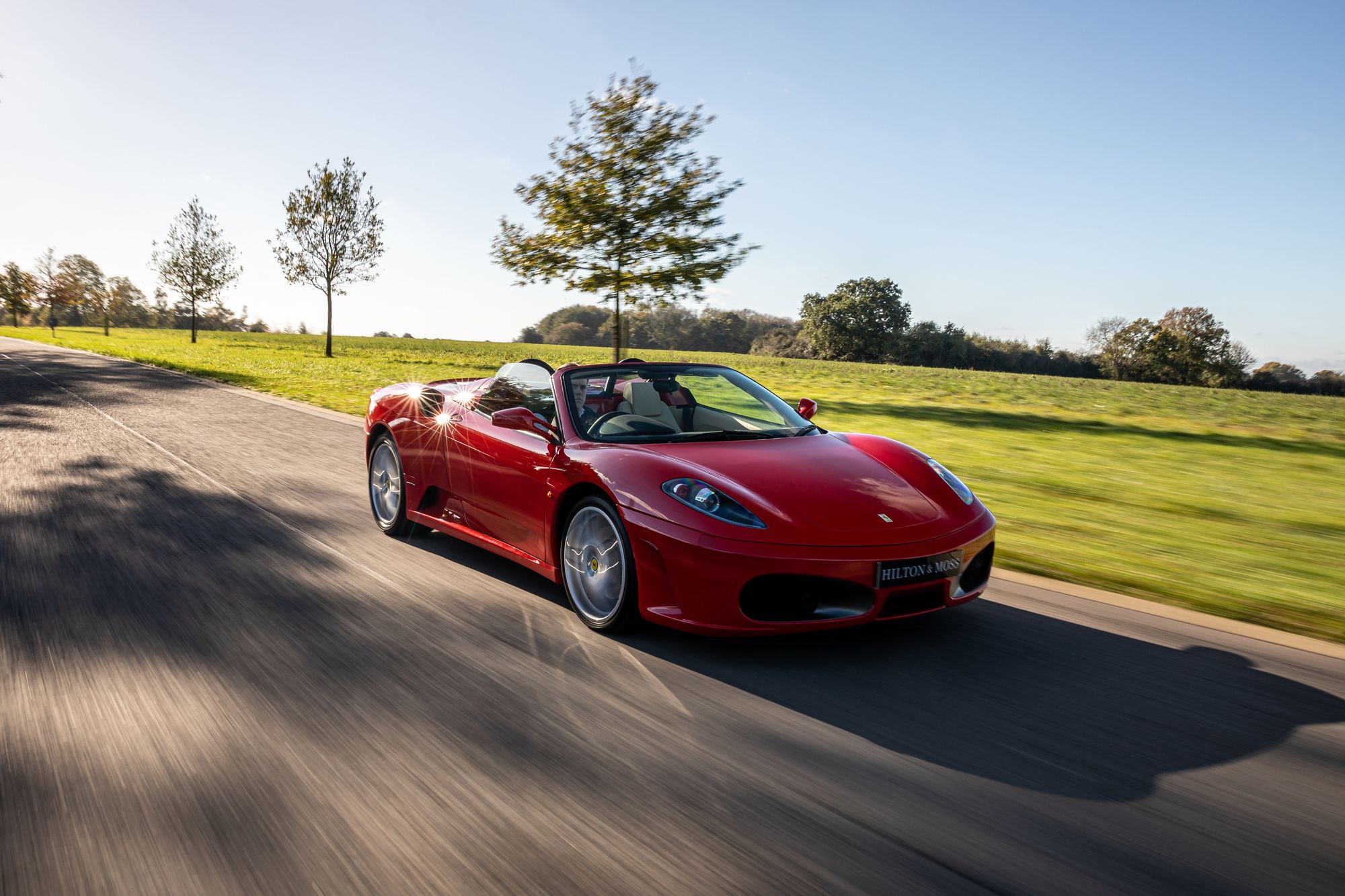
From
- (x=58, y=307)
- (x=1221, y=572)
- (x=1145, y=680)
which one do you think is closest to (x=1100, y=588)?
(x=1221, y=572)

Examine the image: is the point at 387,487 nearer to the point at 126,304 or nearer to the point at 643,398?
the point at 643,398

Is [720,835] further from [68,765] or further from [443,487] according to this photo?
[443,487]

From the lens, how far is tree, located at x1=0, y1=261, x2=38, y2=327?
82.6 m

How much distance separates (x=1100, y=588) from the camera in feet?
17.2

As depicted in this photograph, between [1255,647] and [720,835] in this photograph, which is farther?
[1255,647]

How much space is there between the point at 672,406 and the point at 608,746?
232cm

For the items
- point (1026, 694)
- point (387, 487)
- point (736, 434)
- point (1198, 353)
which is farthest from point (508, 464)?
point (1198, 353)

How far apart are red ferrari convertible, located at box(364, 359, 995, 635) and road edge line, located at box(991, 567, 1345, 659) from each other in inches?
44.3

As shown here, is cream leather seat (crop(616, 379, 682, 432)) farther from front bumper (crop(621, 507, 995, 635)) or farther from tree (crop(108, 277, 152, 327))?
tree (crop(108, 277, 152, 327))

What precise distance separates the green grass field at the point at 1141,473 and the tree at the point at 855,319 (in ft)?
170

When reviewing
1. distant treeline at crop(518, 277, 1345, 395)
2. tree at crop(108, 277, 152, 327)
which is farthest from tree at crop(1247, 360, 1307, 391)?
tree at crop(108, 277, 152, 327)

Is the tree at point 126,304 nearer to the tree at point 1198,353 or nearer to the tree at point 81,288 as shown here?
the tree at point 81,288

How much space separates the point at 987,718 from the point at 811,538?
91 centimetres

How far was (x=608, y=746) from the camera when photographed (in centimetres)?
297
